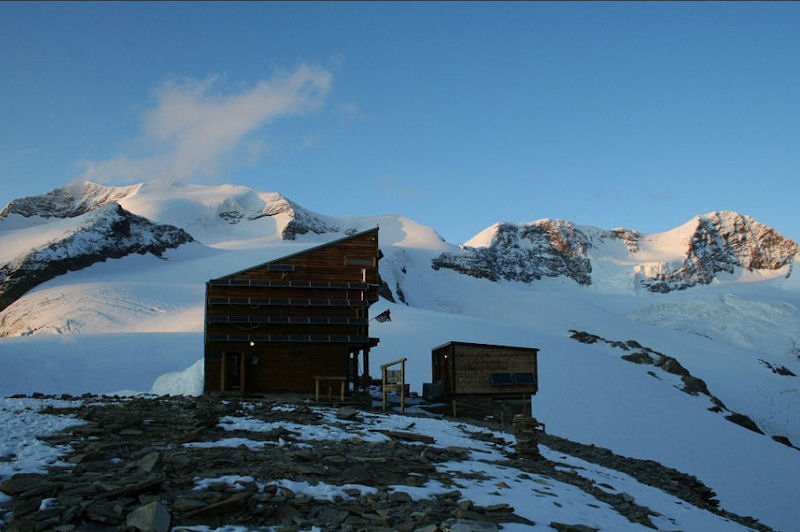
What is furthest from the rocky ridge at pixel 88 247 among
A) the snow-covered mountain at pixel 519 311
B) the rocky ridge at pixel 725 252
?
the rocky ridge at pixel 725 252

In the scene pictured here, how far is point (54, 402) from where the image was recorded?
1984cm

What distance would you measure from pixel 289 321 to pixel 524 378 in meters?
10.9

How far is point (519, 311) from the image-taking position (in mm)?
104438

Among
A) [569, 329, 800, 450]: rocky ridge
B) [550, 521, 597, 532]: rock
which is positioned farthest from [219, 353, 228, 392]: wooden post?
[569, 329, 800, 450]: rocky ridge

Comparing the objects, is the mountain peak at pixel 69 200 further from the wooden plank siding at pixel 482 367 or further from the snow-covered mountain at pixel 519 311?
the wooden plank siding at pixel 482 367

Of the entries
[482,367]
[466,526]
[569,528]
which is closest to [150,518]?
[466,526]

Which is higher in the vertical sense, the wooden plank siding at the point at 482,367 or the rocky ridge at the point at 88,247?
the rocky ridge at the point at 88,247

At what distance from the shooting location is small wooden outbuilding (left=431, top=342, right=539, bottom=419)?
30281mm

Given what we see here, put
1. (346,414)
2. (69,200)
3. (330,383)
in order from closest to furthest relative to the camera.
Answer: (346,414), (330,383), (69,200)

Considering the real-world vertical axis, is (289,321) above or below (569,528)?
above

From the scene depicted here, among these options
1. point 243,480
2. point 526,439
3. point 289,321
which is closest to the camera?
point 243,480

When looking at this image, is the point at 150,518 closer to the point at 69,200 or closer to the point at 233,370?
the point at 233,370

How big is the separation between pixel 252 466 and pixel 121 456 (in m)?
2.54

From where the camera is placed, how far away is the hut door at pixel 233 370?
28072 millimetres
